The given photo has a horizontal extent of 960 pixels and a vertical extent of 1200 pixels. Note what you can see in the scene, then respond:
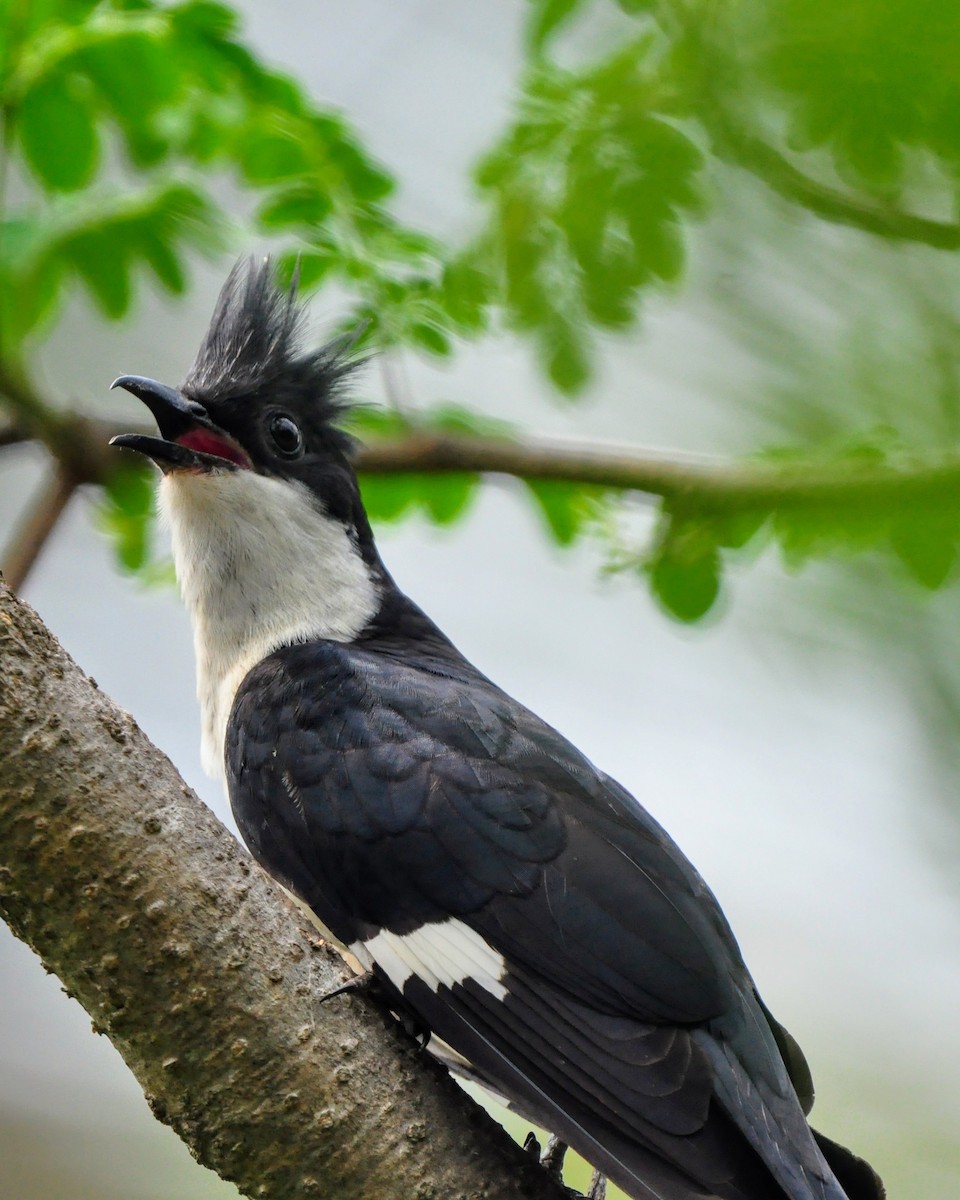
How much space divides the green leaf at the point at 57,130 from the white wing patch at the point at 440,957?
6.59ft

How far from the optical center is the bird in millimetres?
2414

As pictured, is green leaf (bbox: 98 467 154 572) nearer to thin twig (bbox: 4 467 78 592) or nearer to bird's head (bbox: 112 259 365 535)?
thin twig (bbox: 4 467 78 592)

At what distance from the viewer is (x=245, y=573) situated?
3.80 meters

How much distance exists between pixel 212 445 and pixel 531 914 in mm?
1748

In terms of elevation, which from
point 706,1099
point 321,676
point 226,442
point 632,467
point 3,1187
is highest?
point 632,467

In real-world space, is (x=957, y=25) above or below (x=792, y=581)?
above

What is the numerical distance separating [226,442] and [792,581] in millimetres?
2781

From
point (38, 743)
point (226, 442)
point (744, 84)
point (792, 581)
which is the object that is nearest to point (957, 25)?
point (744, 84)

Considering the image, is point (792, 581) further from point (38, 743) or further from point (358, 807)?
point (358, 807)

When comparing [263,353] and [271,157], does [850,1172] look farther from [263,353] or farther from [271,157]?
[271,157]

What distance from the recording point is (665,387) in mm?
1175

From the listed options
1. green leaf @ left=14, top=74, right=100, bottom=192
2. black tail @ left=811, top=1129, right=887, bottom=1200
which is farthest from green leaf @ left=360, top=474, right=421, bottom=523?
black tail @ left=811, top=1129, right=887, bottom=1200

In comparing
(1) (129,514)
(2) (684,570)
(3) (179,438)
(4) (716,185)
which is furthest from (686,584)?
(4) (716,185)

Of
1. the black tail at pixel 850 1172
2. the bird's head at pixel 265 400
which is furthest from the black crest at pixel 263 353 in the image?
the black tail at pixel 850 1172
